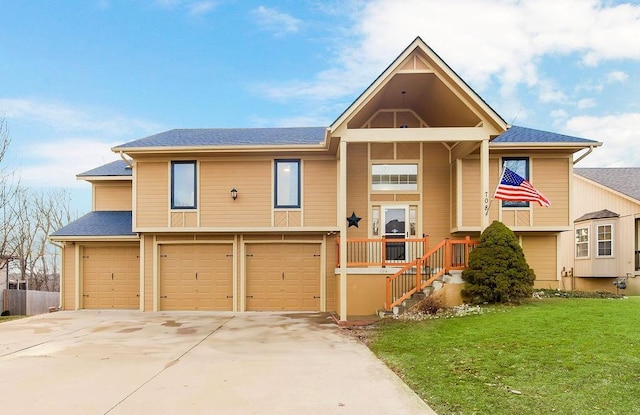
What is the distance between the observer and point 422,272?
1239 centimetres

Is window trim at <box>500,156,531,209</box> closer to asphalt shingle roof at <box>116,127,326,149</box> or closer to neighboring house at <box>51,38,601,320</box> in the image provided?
neighboring house at <box>51,38,601,320</box>

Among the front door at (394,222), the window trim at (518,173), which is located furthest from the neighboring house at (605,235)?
the front door at (394,222)

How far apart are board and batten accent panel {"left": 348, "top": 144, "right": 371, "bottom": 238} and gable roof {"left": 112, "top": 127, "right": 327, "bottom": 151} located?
1.23 metres

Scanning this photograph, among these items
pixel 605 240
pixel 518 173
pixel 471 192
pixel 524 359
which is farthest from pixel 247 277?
pixel 605 240

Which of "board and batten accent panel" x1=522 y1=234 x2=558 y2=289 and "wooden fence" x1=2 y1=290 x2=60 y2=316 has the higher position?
"board and batten accent panel" x1=522 y1=234 x2=558 y2=289

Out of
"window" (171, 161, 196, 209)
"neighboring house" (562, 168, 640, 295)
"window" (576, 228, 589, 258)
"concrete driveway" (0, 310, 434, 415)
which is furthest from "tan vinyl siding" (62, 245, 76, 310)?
"window" (576, 228, 589, 258)

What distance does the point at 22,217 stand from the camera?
102ft

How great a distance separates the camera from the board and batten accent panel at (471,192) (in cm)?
1356

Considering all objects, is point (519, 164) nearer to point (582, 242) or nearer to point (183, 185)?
point (582, 242)

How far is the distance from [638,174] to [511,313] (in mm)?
19074

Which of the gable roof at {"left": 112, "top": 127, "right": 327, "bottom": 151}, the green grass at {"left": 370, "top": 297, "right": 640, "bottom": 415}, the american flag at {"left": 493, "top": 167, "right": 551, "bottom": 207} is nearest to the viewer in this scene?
the green grass at {"left": 370, "top": 297, "right": 640, "bottom": 415}

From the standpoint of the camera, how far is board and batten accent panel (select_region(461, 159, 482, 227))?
13.6 m

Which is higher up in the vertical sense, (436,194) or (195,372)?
(436,194)

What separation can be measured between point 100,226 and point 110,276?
6.05 ft
